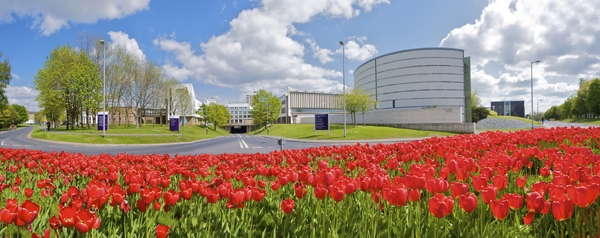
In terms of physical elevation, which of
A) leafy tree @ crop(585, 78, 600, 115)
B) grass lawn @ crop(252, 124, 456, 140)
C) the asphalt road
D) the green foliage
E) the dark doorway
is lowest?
the dark doorway

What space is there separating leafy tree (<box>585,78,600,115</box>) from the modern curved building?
26.9m

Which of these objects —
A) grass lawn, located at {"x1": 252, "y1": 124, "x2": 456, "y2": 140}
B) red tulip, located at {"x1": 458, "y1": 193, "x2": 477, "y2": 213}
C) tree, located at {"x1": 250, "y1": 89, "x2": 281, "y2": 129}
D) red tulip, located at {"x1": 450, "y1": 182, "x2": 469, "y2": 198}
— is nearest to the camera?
red tulip, located at {"x1": 458, "y1": 193, "x2": 477, "y2": 213}

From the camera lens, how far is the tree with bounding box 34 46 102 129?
4134 cm

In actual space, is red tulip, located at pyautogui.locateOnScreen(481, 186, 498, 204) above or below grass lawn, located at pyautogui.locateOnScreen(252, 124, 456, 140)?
above

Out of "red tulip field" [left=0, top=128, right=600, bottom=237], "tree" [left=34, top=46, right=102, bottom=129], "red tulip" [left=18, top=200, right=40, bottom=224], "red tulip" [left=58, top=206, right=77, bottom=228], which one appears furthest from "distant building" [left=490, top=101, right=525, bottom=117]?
"red tulip" [left=18, top=200, right=40, bottom=224]

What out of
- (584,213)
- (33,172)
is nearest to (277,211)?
(584,213)

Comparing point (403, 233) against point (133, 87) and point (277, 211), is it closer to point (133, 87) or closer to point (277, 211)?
point (277, 211)

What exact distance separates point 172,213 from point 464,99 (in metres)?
94.8

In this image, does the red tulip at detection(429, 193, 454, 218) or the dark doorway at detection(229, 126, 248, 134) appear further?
the dark doorway at detection(229, 126, 248, 134)

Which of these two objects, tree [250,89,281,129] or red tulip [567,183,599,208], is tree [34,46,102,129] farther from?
red tulip [567,183,599,208]

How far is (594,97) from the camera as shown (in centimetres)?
7394

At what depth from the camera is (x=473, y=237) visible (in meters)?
2.01

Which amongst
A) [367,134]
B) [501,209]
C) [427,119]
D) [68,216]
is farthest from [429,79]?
[68,216]

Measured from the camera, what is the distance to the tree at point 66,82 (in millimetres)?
41344
